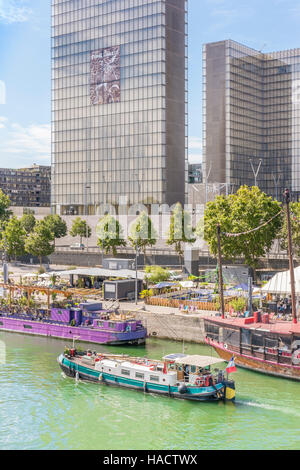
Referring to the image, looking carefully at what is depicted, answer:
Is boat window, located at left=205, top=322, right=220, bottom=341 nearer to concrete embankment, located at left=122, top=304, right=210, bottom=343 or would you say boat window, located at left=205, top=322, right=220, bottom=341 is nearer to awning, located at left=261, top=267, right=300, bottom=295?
concrete embankment, located at left=122, top=304, right=210, bottom=343

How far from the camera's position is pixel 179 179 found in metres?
154

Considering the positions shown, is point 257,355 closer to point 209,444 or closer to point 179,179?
point 209,444

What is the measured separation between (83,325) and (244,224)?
96.1ft

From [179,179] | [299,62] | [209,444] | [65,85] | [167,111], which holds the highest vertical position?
[299,62]

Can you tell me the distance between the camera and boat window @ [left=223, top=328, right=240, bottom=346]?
1873 inches

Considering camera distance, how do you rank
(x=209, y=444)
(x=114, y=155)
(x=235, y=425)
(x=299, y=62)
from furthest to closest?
(x=299, y=62) → (x=114, y=155) → (x=235, y=425) → (x=209, y=444)

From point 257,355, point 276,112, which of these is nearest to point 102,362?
point 257,355

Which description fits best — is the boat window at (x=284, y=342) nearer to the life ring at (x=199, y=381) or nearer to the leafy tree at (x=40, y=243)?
the life ring at (x=199, y=381)

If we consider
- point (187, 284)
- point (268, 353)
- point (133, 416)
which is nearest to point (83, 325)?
point (187, 284)

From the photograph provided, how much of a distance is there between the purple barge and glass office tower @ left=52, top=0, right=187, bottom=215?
295ft

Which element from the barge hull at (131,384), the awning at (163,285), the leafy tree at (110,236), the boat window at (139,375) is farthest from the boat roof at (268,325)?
the leafy tree at (110,236)

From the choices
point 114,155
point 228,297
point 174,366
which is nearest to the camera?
point 174,366

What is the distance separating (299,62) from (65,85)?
2897 inches

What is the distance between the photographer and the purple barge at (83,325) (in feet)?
183
